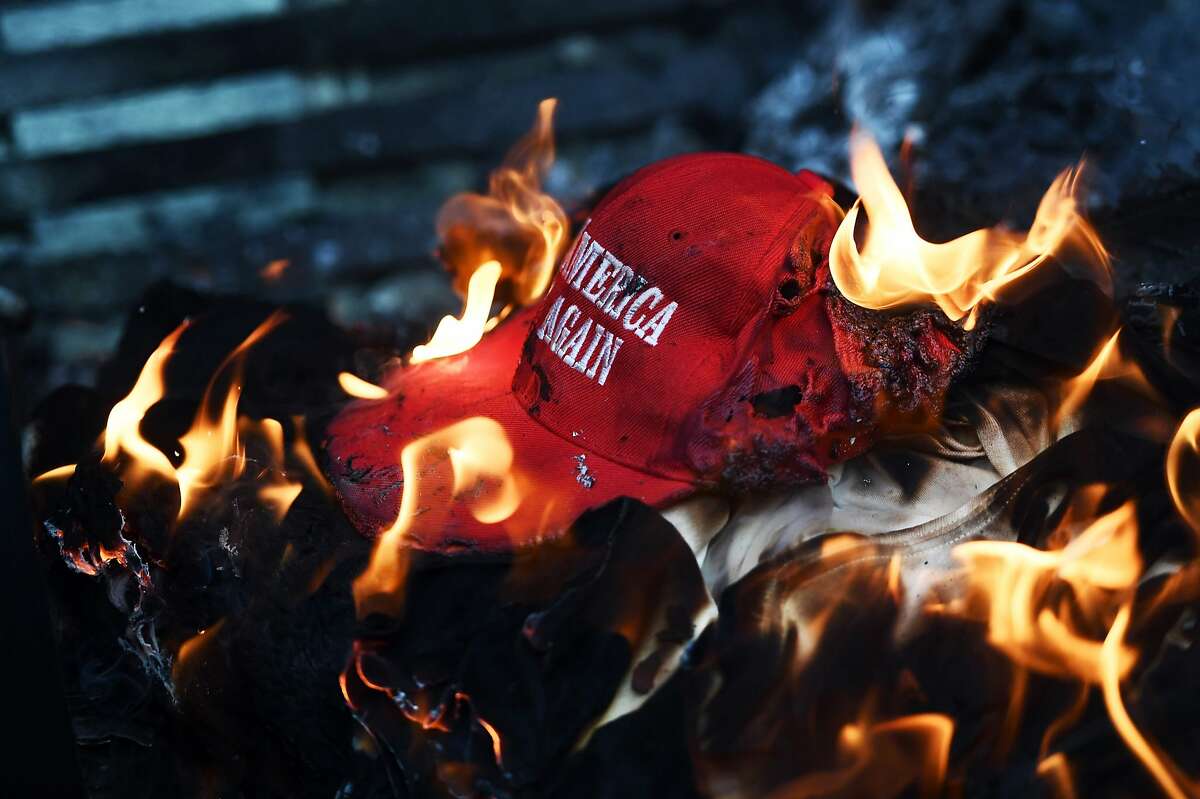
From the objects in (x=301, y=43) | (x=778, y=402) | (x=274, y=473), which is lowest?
(x=301, y=43)

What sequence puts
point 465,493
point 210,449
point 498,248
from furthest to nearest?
point 498,248, point 210,449, point 465,493

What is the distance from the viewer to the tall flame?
2410 millimetres

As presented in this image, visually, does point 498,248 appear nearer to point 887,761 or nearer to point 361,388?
point 361,388

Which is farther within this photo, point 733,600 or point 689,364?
point 689,364

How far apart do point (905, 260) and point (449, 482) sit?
86 cm

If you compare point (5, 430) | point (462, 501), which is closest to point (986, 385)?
point (462, 501)

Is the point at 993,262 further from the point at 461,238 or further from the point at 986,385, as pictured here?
the point at 461,238

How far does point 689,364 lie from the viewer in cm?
193

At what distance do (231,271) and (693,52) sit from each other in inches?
70.4

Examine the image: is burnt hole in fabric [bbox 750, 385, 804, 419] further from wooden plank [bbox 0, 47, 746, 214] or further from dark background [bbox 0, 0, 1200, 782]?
wooden plank [bbox 0, 47, 746, 214]

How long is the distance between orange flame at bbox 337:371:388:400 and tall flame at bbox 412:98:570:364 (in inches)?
3.9

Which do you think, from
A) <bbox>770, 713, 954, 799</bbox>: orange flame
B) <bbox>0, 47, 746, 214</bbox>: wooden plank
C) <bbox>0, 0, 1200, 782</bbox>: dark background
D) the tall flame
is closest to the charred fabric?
<bbox>770, 713, 954, 799</bbox>: orange flame

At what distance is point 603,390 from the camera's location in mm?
2018

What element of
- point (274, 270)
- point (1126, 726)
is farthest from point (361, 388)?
point (274, 270)
